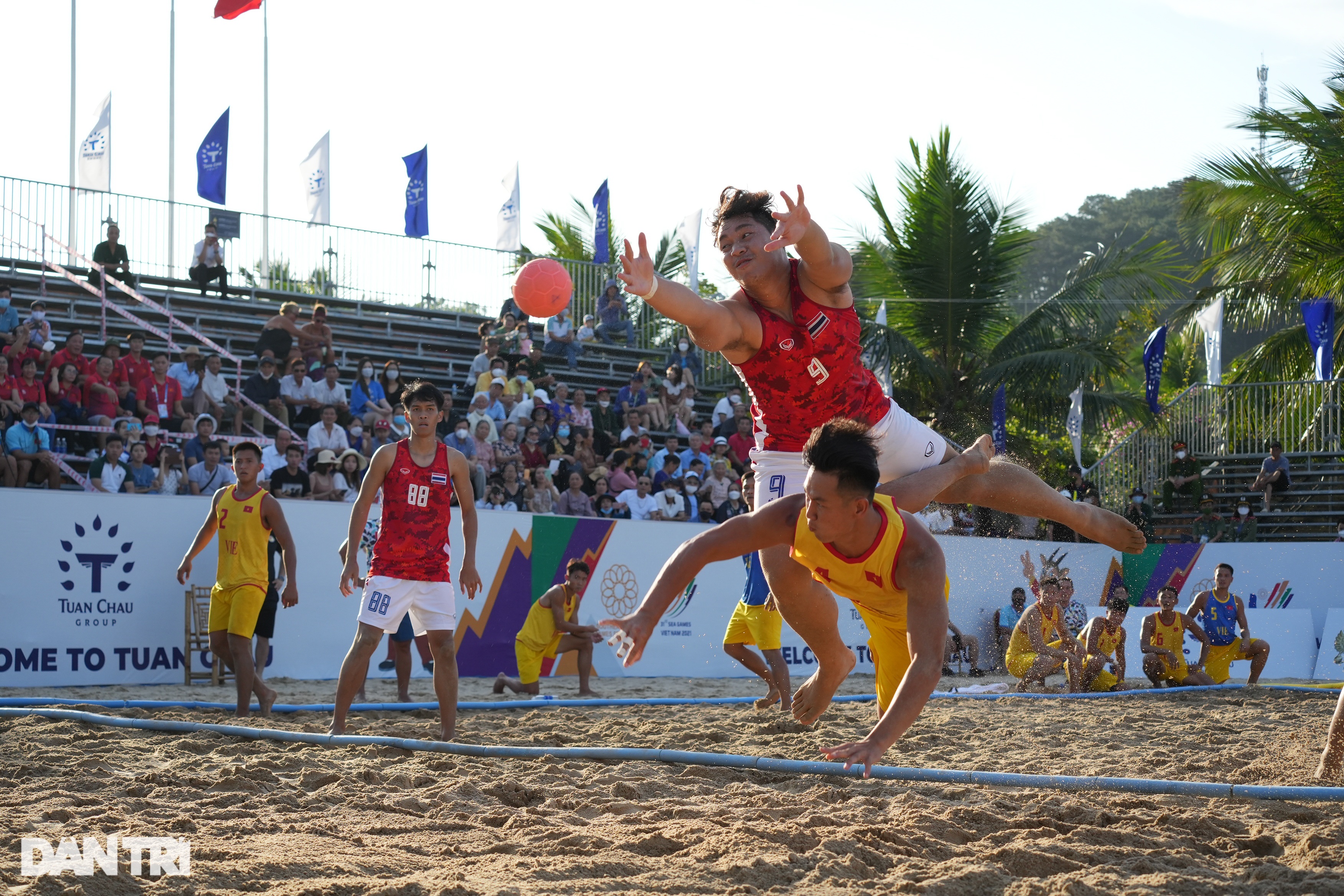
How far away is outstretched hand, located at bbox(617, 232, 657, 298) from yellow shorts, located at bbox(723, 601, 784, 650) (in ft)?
16.8

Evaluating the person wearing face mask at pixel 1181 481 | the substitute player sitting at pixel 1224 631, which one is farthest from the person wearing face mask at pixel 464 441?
the person wearing face mask at pixel 1181 481

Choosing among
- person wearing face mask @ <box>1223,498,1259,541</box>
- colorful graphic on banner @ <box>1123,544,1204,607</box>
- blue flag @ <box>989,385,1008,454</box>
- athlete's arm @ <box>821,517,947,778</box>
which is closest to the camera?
athlete's arm @ <box>821,517,947,778</box>

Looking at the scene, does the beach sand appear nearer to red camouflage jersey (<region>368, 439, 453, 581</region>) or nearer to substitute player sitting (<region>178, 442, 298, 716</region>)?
A: red camouflage jersey (<region>368, 439, 453, 581</region>)

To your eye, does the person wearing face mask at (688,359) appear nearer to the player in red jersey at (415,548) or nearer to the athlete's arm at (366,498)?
the player in red jersey at (415,548)

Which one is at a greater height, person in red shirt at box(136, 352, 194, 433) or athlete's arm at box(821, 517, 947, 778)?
person in red shirt at box(136, 352, 194, 433)

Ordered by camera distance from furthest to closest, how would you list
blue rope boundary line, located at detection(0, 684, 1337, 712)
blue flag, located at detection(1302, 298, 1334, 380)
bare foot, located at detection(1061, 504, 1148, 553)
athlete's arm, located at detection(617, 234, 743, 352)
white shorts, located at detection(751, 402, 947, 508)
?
blue flag, located at detection(1302, 298, 1334, 380) → blue rope boundary line, located at detection(0, 684, 1337, 712) → bare foot, located at detection(1061, 504, 1148, 553) → white shorts, located at detection(751, 402, 947, 508) → athlete's arm, located at detection(617, 234, 743, 352)

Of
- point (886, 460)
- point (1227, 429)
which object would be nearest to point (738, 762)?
point (886, 460)

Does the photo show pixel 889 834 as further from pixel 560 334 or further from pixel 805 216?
pixel 560 334

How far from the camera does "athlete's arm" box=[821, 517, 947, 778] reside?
3539 mm

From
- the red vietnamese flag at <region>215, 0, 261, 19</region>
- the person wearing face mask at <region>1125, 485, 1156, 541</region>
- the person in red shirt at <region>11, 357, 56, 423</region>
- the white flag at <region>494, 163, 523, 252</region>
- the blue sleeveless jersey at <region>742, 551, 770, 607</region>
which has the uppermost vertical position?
the red vietnamese flag at <region>215, 0, 261, 19</region>

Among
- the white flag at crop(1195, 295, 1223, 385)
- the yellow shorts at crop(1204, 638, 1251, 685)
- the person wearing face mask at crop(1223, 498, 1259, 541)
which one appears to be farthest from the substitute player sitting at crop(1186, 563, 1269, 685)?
the white flag at crop(1195, 295, 1223, 385)

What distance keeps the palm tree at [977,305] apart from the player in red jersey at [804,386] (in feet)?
52.0

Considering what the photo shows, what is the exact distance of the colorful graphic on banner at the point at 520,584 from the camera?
12.1 metres

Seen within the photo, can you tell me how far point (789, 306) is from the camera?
4.84 metres
